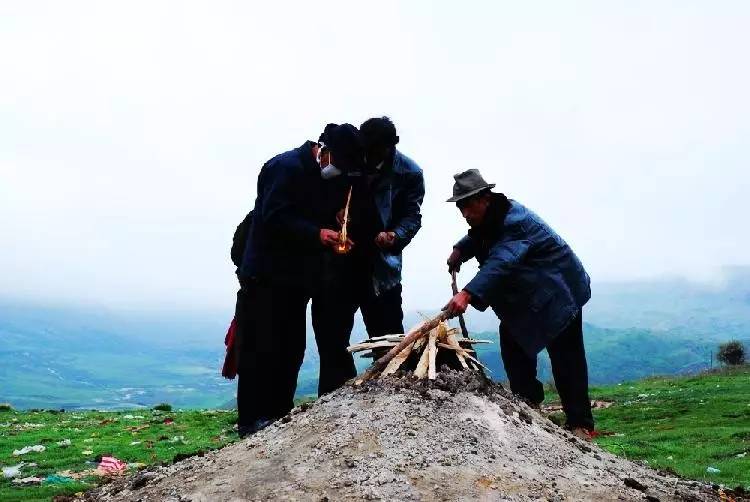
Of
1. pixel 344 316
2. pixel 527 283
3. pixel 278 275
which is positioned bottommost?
pixel 344 316

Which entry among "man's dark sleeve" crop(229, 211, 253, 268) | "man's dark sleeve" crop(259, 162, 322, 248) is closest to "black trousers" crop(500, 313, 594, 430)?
"man's dark sleeve" crop(259, 162, 322, 248)

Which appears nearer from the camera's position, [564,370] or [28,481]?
[564,370]

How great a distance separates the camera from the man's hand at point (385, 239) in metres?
A: 4.95

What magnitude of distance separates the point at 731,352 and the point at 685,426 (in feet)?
80.9

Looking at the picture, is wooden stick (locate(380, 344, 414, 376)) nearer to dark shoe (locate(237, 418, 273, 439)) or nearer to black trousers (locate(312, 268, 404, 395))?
black trousers (locate(312, 268, 404, 395))

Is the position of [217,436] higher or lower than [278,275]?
lower

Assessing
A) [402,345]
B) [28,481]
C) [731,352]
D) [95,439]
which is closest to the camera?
[402,345]

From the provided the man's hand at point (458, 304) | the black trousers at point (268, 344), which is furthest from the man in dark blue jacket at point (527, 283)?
the black trousers at point (268, 344)

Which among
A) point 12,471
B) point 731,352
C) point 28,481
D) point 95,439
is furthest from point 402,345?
point 731,352

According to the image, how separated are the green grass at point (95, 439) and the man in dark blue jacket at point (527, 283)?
2400 millimetres

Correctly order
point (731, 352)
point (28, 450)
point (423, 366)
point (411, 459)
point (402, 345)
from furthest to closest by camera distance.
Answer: point (731, 352) < point (28, 450) < point (402, 345) < point (423, 366) < point (411, 459)

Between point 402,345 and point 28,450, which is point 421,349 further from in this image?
point 28,450

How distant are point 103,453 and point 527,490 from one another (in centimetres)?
651

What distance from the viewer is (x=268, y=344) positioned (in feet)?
17.0
